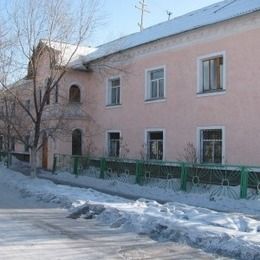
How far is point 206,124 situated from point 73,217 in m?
9.18

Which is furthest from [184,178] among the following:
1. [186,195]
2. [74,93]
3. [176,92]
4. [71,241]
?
[74,93]

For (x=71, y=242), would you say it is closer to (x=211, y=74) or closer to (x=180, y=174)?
(x=180, y=174)

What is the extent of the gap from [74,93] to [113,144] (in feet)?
14.1

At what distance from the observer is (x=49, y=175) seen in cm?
2328

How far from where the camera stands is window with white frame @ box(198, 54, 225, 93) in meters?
17.8

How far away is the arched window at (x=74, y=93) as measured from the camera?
2639 centimetres

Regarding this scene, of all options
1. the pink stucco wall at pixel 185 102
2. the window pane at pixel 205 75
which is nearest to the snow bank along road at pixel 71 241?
the pink stucco wall at pixel 185 102

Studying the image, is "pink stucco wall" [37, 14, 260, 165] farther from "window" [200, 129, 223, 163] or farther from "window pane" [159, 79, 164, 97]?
"window pane" [159, 79, 164, 97]

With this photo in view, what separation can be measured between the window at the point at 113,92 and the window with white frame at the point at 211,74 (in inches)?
257

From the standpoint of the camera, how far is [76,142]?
86.3 feet

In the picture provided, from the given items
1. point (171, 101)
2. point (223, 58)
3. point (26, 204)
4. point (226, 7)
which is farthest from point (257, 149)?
point (26, 204)

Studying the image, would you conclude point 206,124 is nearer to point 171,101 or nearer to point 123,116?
point 171,101

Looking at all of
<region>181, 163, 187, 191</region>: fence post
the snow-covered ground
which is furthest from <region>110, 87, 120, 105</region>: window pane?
the snow-covered ground

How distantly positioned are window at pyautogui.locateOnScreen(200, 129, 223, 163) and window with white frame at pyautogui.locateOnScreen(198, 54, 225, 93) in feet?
5.35
